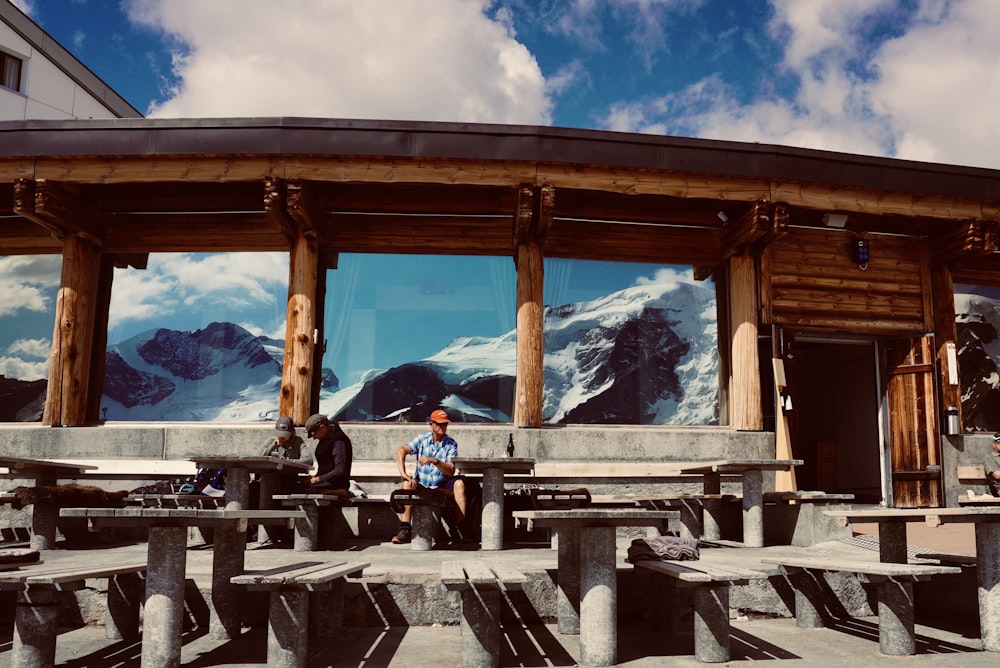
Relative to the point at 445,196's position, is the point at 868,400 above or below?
below

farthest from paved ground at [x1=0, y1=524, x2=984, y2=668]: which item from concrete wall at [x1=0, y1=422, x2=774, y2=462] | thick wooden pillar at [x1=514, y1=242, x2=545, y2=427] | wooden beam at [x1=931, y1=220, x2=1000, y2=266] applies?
wooden beam at [x1=931, y1=220, x2=1000, y2=266]

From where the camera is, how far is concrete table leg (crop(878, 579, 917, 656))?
15.1 ft

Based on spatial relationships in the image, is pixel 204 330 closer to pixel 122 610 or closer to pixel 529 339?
pixel 529 339

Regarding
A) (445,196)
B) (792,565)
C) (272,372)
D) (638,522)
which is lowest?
(792,565)

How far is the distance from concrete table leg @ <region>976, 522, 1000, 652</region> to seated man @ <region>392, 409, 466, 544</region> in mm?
4156

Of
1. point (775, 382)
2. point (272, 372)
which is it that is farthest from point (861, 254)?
point (272, 372)

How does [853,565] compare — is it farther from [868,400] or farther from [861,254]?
[868,400]

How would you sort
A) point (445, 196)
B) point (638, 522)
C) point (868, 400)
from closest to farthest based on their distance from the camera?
point (638, 522)
point (445, 196)
point (868, 400)

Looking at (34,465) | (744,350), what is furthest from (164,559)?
(744,350)

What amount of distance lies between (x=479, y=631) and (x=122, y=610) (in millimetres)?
2401

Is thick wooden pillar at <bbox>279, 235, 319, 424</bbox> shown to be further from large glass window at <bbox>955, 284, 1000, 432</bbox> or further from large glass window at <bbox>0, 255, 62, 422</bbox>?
large glass window at <bbox>955, 284, 1000, 432</bbox>

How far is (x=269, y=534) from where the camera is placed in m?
7.43

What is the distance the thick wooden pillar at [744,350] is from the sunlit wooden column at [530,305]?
8.01 ft

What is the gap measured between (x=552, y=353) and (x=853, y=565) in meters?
6.02
